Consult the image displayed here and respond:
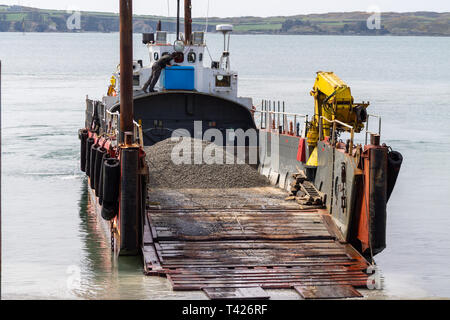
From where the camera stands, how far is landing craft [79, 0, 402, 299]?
11258mm

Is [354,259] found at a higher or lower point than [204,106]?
lower

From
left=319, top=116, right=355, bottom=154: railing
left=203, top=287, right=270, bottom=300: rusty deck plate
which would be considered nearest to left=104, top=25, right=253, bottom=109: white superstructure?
left=319, top=116, right=355, bottom=154: railing

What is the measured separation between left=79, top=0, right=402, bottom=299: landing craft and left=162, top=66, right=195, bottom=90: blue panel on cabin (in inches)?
153

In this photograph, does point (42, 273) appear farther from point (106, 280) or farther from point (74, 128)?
point (74, 128)

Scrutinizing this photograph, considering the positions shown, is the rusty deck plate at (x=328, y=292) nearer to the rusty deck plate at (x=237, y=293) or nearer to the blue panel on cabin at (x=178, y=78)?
the rusty deck plate at (x=237, y=293)

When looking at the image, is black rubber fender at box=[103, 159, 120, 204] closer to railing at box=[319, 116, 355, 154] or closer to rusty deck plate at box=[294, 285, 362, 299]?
rusty deck plate at box=[294, 285, 362, 299]

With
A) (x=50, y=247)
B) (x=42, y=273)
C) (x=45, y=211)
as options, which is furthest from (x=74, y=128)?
(x=42, y=273)

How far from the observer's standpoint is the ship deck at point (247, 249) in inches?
426

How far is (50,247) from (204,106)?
20.9ft

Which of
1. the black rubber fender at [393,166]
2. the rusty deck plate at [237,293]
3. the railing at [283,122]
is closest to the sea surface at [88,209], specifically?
the rusty deck plate at [237,293]

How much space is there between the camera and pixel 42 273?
45.7 feet

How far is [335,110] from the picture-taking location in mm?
14367

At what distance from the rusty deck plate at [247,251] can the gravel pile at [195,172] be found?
102 inches

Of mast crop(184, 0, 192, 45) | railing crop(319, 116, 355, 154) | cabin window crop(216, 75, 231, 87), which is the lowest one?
railing crop(319, 116, 355, 154)
